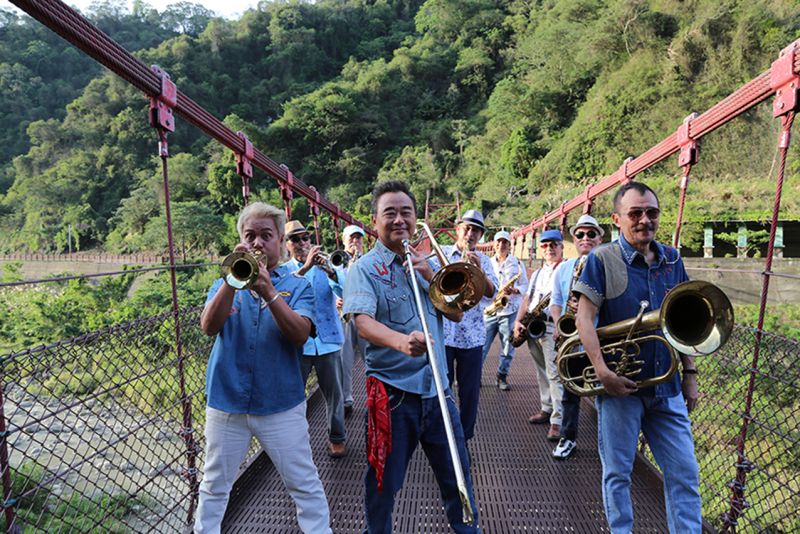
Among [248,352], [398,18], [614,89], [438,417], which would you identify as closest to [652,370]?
[438,417]

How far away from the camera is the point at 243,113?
182 feet

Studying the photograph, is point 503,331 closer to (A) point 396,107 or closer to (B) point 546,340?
(B) point 546,340

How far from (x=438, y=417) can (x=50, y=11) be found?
206 cm

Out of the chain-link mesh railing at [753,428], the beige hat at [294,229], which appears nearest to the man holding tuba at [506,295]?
the chain-link mesh railing at [753,428]

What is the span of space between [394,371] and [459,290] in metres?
0.41

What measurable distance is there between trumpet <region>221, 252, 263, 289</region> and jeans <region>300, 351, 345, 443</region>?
4.77ft

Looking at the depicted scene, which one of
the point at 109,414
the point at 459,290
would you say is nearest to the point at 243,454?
the point at 459,290

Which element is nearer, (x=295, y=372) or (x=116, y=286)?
(x=295, y=372)

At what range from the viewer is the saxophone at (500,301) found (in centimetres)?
416

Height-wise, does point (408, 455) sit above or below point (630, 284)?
below

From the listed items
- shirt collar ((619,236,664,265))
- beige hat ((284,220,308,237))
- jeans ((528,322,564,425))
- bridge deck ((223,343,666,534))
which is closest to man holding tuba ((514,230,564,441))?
jeans ((528,322,564,425))

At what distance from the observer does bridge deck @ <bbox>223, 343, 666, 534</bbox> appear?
2.31 m

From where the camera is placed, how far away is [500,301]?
420 cm

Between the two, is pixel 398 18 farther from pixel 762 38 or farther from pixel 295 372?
pixel 295 372
